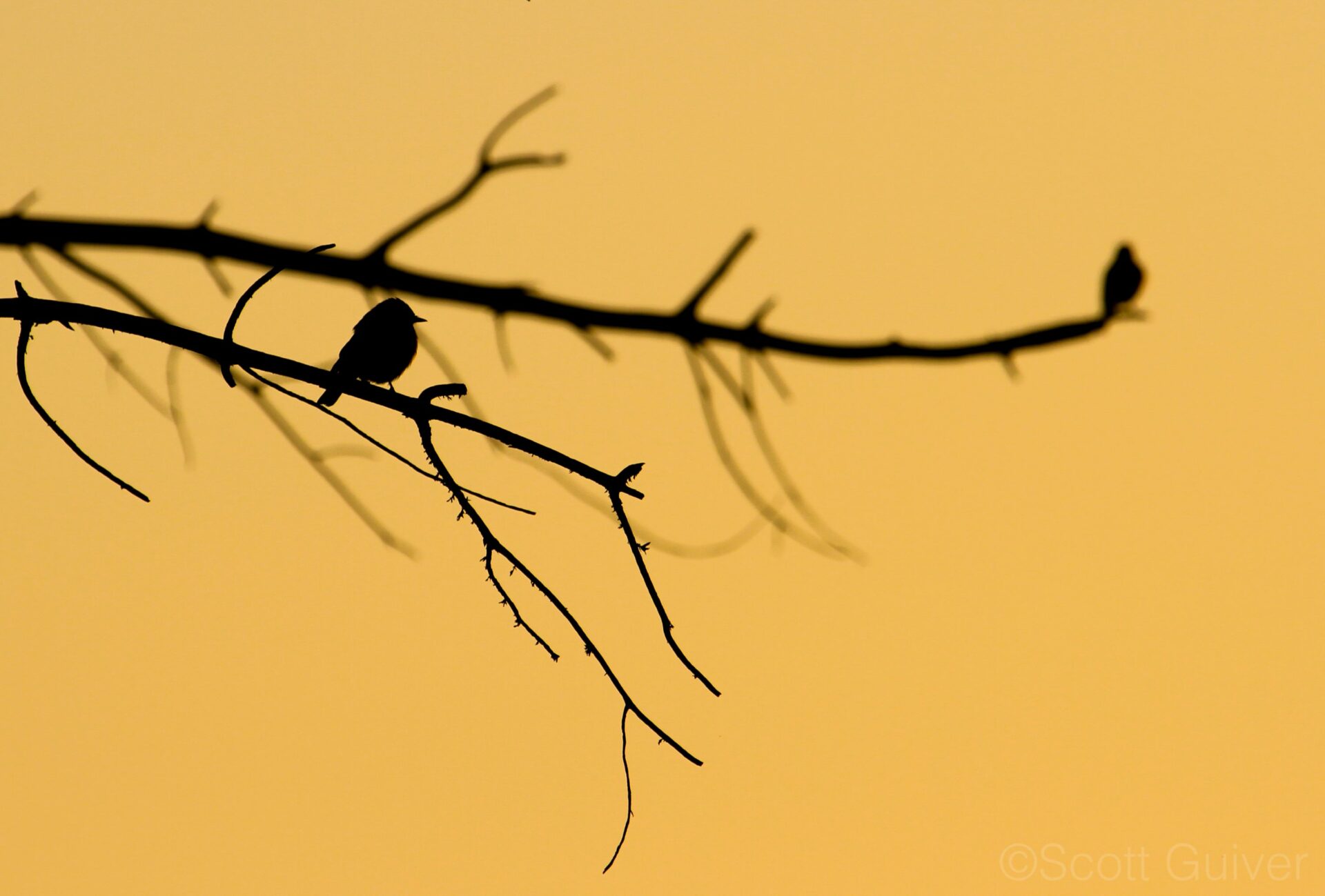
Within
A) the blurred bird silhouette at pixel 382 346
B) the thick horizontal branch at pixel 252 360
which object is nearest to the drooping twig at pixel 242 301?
the thick horizontal branch at pixel 252 360

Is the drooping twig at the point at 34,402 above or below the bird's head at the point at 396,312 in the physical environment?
below

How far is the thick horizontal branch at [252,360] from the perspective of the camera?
216cm

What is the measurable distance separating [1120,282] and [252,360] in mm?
1675

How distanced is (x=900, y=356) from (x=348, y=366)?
320cm

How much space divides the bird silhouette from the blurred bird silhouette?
2.46 meters

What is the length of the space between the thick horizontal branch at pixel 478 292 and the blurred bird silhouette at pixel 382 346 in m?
1.16

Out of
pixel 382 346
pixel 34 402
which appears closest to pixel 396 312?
pixel 382 346

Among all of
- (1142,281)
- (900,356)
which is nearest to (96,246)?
(900,356)

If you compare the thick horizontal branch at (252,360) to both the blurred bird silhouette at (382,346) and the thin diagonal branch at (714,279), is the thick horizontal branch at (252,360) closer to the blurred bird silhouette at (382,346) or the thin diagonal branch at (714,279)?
the thin diagonal branch at (714,279)

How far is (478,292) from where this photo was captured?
2.31 metres

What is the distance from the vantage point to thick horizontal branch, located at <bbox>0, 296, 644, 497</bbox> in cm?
216

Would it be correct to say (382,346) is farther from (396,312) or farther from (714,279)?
(714,279)

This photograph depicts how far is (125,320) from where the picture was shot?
2246 mm

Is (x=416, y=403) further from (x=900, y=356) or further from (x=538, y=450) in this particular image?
(x=900, y=356)
